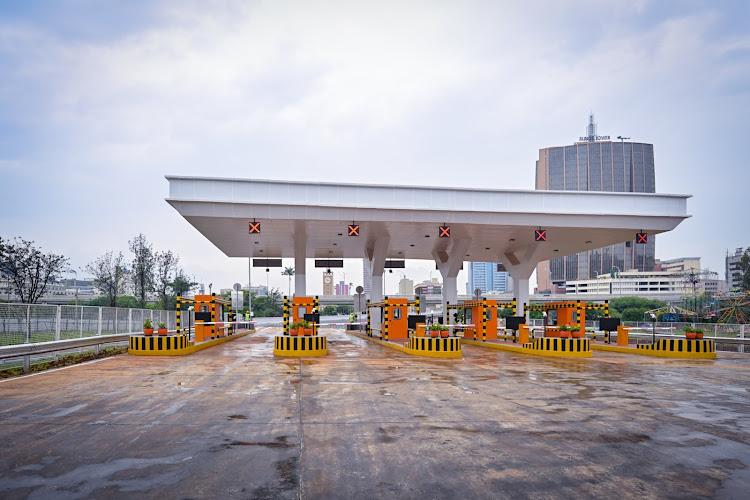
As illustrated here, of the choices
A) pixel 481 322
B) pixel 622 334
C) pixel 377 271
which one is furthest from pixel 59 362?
pixel 622 334

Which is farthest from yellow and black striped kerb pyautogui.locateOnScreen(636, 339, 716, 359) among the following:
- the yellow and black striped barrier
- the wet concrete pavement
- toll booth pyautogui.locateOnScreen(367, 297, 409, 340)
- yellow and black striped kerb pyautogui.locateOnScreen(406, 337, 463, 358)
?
the yellow and black striped barrier

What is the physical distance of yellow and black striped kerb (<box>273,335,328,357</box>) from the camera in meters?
19.8

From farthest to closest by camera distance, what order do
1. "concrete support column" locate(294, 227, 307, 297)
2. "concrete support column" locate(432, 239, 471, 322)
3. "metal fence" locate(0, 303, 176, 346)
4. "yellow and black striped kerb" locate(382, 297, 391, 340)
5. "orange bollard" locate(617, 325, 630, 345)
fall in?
1. "concrete support column" locate(432, 239, 471, 322)
2. "concrete support column" locate(294, 227, 307, 297)
3. "yellow and black striped kerb" locate(382, 297, 391, 340)
4. "orange bollard" locate(617, 325, 630, 345)
5. "metal fence" locate(0, 303, 176, 346)

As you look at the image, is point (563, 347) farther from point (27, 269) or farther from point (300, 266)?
point (27, 269)

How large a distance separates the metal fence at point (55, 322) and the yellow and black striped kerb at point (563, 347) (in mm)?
18643

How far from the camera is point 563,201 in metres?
26.9

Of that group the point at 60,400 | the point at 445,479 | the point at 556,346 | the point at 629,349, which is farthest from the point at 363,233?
the point at 445,479

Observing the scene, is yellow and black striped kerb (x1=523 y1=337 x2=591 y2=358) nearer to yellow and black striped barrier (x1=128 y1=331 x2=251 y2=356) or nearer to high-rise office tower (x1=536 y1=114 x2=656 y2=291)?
yellow and black striped barrier (x1=128 y1=331 x2=251 y2=356)

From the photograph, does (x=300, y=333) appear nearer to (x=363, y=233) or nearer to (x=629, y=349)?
(x=363, y=233)

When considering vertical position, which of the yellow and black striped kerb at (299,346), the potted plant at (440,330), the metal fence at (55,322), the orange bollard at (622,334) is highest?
the metal fence at (55,322)

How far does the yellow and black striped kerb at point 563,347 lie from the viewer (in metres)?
20.9

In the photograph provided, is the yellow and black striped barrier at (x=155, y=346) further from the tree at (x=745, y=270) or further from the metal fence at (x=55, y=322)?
the tree at (x=745, y=270)

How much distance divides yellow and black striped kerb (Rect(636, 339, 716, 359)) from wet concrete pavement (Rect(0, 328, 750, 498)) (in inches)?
360

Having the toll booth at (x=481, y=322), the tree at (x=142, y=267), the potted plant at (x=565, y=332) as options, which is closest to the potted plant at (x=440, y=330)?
the potted plant at (x=565, y=332)
